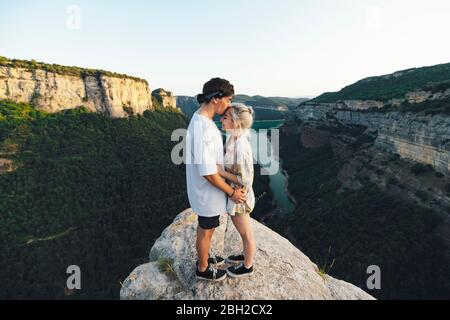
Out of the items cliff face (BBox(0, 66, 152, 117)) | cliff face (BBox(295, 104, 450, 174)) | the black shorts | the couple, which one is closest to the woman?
the couple

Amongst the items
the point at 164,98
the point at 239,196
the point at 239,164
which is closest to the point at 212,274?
the point at 239,196

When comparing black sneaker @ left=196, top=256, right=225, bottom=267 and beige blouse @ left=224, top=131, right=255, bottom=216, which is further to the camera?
black sneaker @ left=196, top=256, right=225, bottom=267

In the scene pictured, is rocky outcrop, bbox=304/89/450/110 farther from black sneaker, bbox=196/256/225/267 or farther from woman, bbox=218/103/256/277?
black sneaker, bbox=196/256/225/267

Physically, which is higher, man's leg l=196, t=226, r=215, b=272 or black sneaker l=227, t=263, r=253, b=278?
man's leg l=196, t=226, r=215, b=272

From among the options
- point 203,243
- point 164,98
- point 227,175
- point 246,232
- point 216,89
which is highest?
point 164,98

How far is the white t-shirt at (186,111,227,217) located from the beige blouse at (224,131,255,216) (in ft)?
0.52

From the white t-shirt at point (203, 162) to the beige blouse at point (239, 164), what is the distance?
6.2 inches

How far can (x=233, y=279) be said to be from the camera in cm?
439

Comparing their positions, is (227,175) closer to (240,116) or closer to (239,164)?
(239,164)

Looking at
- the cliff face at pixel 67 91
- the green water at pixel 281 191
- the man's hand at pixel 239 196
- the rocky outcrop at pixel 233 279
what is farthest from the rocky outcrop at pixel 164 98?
the man's hand at pixel 239 196

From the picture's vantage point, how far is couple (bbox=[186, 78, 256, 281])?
3750 millimetres

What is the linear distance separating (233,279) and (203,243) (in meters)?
0.97

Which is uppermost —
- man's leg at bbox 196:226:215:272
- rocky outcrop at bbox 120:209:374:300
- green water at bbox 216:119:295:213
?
man's leg at bbox 196:226:215:272
